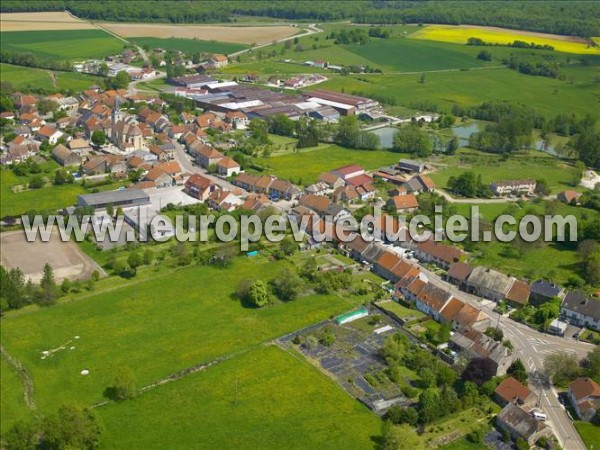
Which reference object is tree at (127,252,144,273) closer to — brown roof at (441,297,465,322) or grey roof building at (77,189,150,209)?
grey roof building at (77,189,150,209)

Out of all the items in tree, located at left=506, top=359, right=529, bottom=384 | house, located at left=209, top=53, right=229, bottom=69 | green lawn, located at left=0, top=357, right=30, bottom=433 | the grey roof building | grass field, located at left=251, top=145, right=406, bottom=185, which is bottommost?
green lawn, located at left=0, top=357, right=30, bottom=433

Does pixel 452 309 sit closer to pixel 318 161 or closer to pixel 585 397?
pixel 585 397

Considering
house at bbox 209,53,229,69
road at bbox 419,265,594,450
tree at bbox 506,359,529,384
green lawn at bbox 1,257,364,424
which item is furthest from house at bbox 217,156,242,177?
house at bbox 209,53,229,69

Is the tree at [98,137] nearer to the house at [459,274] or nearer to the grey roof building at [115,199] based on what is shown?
the grey roof building at [115,199]

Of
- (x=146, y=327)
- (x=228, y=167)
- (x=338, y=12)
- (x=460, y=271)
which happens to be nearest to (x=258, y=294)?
(x=146, y=327)

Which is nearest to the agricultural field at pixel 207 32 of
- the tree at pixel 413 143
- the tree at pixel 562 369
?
the tree at pixel 413 143

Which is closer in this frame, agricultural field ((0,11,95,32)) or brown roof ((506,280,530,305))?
brown roof ((506,280,530,305))
